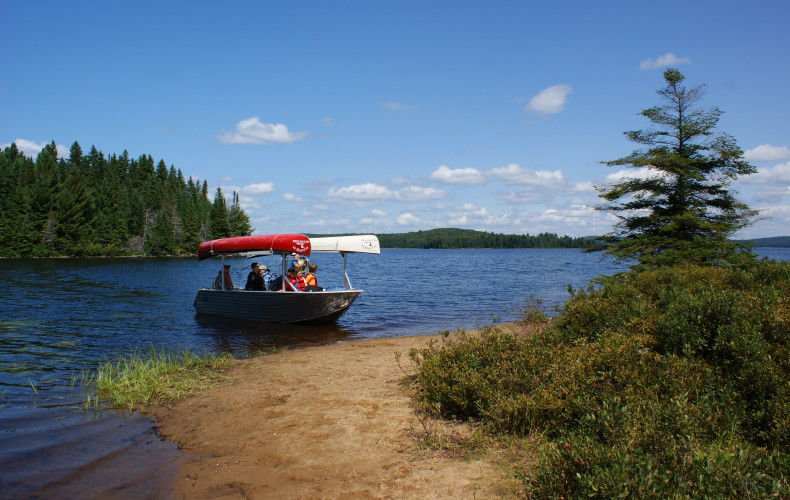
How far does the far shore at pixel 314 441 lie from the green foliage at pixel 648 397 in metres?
0.65

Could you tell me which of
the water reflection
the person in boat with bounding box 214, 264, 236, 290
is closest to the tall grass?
the water reflection

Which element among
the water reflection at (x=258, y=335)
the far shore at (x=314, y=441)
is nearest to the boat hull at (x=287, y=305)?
the water reflection at (x=258, y=335)

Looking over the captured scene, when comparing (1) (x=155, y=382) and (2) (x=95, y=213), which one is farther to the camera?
(2) (x=95, y=213)

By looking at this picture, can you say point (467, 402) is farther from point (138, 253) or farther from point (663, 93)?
point (138, 253)

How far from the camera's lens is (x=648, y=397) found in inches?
173

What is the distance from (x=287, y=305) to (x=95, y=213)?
292 ft

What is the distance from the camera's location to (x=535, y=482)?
339 cm

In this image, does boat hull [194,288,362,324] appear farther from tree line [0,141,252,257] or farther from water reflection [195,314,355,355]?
tree line [0,141,252,257]

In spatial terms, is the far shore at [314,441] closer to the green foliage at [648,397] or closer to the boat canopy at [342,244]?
the green foliage at [648,397]

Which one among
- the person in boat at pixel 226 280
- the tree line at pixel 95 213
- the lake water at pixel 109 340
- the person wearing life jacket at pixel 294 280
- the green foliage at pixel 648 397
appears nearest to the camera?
the green foliage at pixel 648 397

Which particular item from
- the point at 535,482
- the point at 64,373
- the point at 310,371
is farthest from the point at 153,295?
the point at 535,482

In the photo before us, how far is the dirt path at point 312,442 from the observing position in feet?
14.3

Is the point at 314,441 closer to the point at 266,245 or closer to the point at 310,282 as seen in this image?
the point at 266,245

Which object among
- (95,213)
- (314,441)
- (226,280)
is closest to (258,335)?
(226,280)
